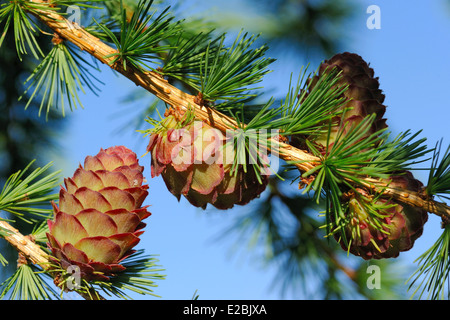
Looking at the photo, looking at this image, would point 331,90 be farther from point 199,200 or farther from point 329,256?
point 329,256

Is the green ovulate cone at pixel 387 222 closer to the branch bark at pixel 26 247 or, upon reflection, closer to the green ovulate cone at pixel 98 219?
the green ovulate cone at pixel 98 219

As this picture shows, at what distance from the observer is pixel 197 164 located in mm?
559

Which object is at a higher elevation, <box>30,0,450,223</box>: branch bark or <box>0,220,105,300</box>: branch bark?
<box>30,0,450,223</box>: branch bark

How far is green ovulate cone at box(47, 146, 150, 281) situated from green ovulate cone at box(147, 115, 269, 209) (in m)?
0.04


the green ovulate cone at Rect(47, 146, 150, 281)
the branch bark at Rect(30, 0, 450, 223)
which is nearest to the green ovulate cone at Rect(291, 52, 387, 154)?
the branch bark at Rect(30, 0, 450, 223)

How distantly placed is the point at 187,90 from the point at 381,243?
0.47m

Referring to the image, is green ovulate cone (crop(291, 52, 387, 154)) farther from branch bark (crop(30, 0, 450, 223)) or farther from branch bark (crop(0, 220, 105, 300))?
branch bark (crop(0, 220, 105, 300))

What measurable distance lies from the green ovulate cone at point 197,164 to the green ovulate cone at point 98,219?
40mm

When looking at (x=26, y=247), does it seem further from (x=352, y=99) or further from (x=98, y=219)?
(x=352, y=99)

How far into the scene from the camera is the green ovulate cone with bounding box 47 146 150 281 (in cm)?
55

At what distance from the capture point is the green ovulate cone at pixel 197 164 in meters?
0.55
